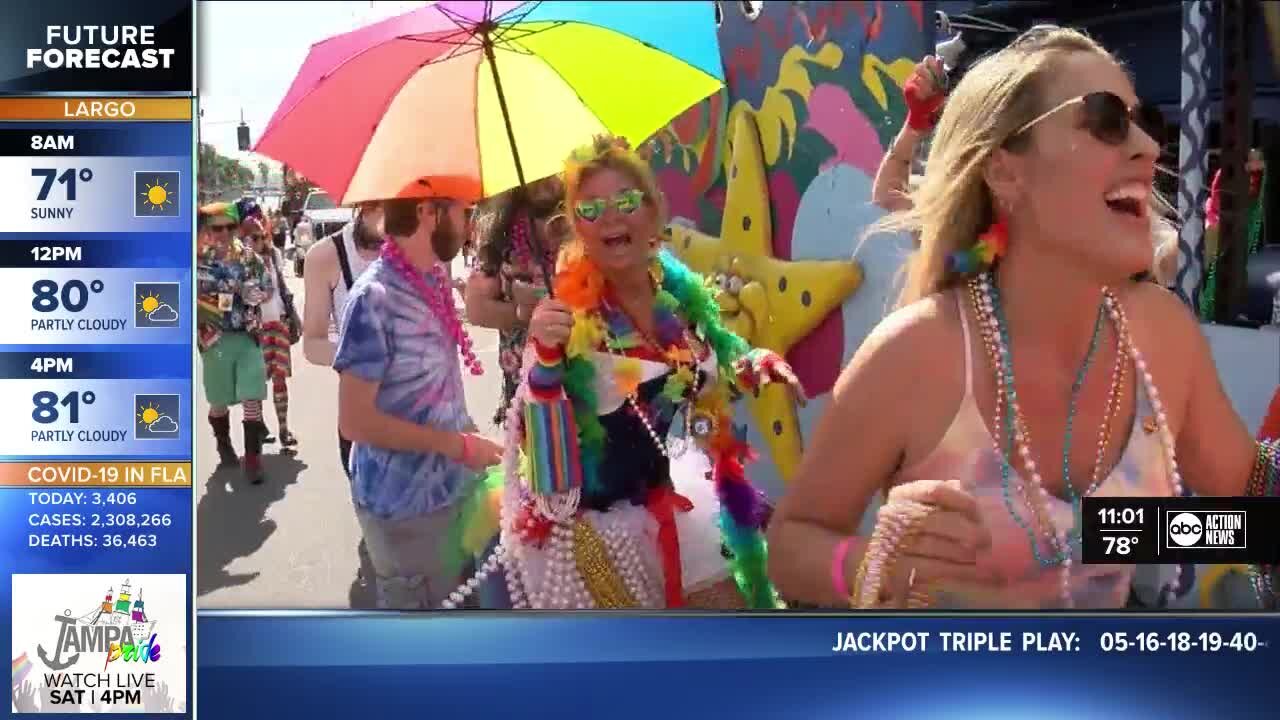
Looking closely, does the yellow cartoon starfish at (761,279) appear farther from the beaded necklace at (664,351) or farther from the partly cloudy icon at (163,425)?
the partly cloudy icon at (163,425)

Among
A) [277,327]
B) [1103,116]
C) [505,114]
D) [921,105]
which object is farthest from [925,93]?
[277,327]

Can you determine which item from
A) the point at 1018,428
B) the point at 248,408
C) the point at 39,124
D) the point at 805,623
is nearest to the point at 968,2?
the point at 1018,428

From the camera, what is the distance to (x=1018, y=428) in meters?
1.60

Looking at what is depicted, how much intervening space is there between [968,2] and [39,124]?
1311mm

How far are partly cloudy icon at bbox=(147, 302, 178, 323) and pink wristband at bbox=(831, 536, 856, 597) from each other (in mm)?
926

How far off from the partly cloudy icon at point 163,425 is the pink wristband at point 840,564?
89cm

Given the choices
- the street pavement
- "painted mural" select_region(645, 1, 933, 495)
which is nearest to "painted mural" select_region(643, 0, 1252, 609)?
"painted mural" select_region(645, 1, 933, 495)

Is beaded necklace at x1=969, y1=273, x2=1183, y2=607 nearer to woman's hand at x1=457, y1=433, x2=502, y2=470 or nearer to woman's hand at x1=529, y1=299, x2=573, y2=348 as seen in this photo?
woman's hand at x1=529, y1=299, x2=573, y2=348

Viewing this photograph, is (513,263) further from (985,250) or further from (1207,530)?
(1207,530)

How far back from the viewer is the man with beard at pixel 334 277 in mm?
1850

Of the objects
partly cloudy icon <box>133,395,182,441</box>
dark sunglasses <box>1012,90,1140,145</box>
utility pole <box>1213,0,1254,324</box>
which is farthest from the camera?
utility pole <box>1213,0,1254,324</box>

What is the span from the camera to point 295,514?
180cm

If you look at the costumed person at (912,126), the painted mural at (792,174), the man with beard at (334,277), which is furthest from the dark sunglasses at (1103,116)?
the man with beard at (334,277)

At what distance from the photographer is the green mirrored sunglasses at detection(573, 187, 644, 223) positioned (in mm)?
1808
